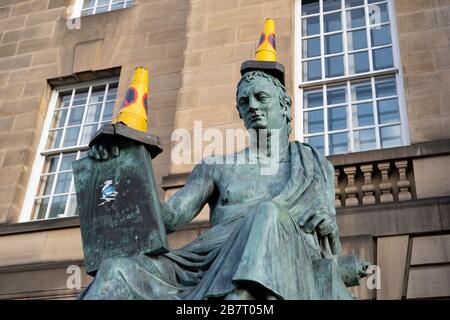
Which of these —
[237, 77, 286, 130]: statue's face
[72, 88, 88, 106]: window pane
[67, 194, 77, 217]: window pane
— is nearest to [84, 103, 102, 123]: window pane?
[72, 88, 88, 106]: window pane

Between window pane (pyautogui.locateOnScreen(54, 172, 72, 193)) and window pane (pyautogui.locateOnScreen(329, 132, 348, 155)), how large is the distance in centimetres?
455

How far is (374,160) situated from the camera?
8688mm

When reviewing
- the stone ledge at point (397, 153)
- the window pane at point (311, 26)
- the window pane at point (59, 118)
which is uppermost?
the window pane at point (311, 26)

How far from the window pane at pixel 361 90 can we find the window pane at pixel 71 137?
16.2 feet

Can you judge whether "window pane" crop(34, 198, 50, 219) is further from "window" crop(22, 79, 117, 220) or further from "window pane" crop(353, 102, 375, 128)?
"window pane" crop(353, 102, 375, 128)

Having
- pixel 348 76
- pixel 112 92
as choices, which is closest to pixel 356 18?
pixel 348 76

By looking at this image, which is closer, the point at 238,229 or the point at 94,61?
the point at 238,229

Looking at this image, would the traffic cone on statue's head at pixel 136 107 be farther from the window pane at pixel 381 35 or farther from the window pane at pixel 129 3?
the window pane at pixel 129 3

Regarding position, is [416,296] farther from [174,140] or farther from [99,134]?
[99,134]

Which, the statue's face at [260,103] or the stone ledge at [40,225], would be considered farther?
the stone ledge at [40,225]

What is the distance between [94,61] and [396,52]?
17.9 ft

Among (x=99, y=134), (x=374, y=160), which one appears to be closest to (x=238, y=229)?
(x=99, y=134)

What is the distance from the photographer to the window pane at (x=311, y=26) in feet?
37.3

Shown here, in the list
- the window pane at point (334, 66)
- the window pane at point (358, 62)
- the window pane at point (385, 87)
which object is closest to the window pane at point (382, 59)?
the window pane at point (358, 62)
